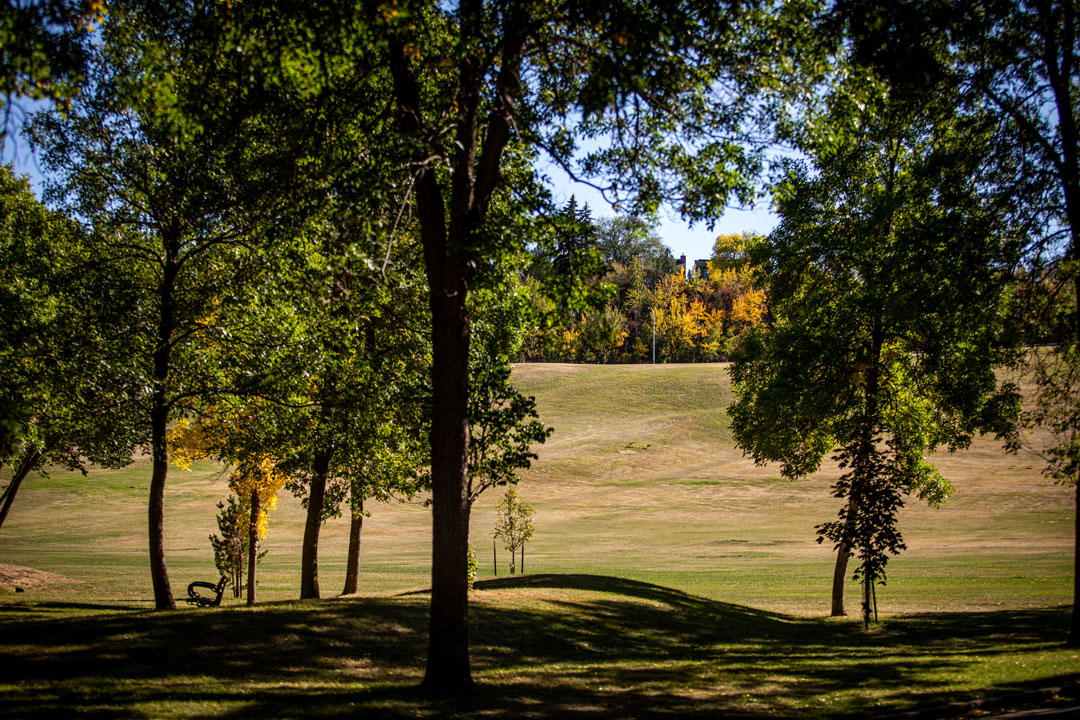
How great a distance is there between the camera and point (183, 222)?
1498 cm

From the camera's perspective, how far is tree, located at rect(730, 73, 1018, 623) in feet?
47.3

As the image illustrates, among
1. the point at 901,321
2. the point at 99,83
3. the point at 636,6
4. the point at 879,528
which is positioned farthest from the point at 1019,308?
the point at 99,83

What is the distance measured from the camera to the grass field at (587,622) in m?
9.47

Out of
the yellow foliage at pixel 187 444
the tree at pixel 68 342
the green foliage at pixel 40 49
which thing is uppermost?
the green foliage at pixel 40 49

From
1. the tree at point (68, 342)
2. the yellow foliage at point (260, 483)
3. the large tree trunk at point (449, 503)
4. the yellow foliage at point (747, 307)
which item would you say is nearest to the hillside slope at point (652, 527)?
the yellow foliage at point (260, 483)

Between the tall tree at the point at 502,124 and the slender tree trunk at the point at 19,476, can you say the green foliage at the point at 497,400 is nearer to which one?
the tall tree at the point at 502,124

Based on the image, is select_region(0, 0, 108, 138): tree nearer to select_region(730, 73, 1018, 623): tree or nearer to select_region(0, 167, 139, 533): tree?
select_region(0, 167, 139, 533): tree

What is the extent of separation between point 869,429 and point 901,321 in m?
2.71

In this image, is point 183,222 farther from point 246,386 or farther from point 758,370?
point 758,370

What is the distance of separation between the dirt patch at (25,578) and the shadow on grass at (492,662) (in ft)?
22.6

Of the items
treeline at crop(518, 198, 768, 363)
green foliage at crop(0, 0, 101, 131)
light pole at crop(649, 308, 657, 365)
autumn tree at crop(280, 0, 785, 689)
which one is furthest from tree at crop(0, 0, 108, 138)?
light pole at crop(649, 308, 657, 365)

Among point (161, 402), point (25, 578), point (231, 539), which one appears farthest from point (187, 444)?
point (25, 578)

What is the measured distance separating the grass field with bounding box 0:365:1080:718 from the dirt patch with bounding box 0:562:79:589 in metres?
0.58

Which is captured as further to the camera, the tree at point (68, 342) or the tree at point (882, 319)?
the tree at point (882, 319)
